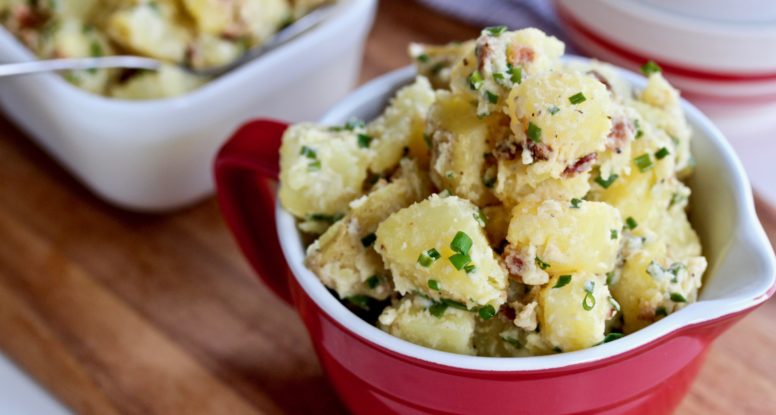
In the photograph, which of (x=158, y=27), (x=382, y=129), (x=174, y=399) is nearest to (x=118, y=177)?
(x=158, y=27)

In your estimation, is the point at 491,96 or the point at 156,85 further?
the point at 156,85

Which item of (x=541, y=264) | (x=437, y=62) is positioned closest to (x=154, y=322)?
(x=437, y=62)

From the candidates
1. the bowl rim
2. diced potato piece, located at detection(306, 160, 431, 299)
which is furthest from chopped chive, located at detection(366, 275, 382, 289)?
the bowl rim

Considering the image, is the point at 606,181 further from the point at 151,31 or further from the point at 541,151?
the point at 151,31


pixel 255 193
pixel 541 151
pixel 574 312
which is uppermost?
pixel 541 151

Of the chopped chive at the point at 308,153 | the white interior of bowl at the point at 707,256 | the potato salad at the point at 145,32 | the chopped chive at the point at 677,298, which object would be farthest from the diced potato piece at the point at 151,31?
the chopped chive at the point at 677,298

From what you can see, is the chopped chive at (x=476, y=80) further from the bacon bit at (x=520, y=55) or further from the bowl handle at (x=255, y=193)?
the bowl handle at (x=255, y=193)
